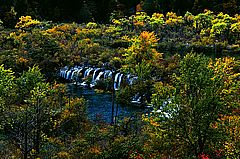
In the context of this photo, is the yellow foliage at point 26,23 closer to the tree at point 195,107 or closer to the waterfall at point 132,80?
the waterfall at point 132,80

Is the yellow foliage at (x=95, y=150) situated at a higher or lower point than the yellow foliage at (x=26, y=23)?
lower

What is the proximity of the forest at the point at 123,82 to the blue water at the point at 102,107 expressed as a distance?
1.97 ft

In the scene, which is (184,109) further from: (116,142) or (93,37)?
(93,37)

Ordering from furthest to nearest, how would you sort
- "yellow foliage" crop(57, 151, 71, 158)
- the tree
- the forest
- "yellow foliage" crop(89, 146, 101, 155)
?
"yellow foliage" crop(89, 146, 101, 155), "yellow foliage" crop(57, 151, 71, 158), the forest, the tree

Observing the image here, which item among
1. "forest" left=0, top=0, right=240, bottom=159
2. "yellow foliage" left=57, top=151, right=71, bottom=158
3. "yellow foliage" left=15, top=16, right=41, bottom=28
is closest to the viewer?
"forest" left=0, top=0, right=240, bottom=159

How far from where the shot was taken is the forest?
71.1ft

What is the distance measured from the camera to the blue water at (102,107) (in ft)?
123

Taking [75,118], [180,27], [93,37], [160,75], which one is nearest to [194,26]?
[180,27]

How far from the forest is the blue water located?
60 cm

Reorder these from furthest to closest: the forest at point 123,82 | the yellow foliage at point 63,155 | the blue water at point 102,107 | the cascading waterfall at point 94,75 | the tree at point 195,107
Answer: the cascading waterfall at point 94,75 → the blue water at point 102,107 → the yellow foliage at point 63,155 → the forest at point 123,82 → the tree at point 195,107

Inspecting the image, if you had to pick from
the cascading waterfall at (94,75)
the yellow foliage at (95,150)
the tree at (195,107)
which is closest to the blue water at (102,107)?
the cascading waterfall at (94,75)

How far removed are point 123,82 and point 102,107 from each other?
24.7ft

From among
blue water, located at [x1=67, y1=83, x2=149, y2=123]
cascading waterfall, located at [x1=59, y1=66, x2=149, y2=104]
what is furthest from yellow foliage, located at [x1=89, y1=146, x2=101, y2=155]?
cascading waterfall, located at [x1=59, y1=66, x2=149, y2=104]

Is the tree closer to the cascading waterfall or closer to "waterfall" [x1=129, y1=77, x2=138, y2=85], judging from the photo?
the cascading waterfall
